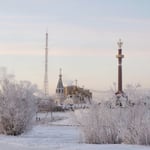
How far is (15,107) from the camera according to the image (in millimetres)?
22578

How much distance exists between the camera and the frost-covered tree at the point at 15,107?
2252cm

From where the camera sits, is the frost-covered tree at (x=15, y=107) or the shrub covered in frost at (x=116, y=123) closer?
the shrub covered in frost at (x=116, y=123)

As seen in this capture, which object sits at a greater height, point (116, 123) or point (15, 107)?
point (15, 107)

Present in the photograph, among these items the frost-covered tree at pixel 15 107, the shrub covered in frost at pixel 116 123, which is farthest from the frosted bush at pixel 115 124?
the frost-covered tree at pixel 15 107

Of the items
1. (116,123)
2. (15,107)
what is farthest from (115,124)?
(15,107)

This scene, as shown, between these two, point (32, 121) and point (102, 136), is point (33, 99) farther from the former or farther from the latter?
point (102, 136)

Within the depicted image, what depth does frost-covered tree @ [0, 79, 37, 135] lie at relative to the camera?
886 inches

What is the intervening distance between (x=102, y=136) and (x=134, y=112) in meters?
1.69

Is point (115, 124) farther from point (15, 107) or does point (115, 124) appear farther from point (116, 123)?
point (15, 107)

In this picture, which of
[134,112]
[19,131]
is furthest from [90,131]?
[19,131]

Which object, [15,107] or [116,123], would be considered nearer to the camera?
[116,123]

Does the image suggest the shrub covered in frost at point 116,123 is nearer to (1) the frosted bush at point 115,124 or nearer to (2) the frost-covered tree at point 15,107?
(1) the frosted bush at point 115,124

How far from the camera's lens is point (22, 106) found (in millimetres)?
22859

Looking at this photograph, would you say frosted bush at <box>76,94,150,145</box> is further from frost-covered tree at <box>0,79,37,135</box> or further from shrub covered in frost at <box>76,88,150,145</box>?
frost-covered tree at <box>0,79,37,135</box>
